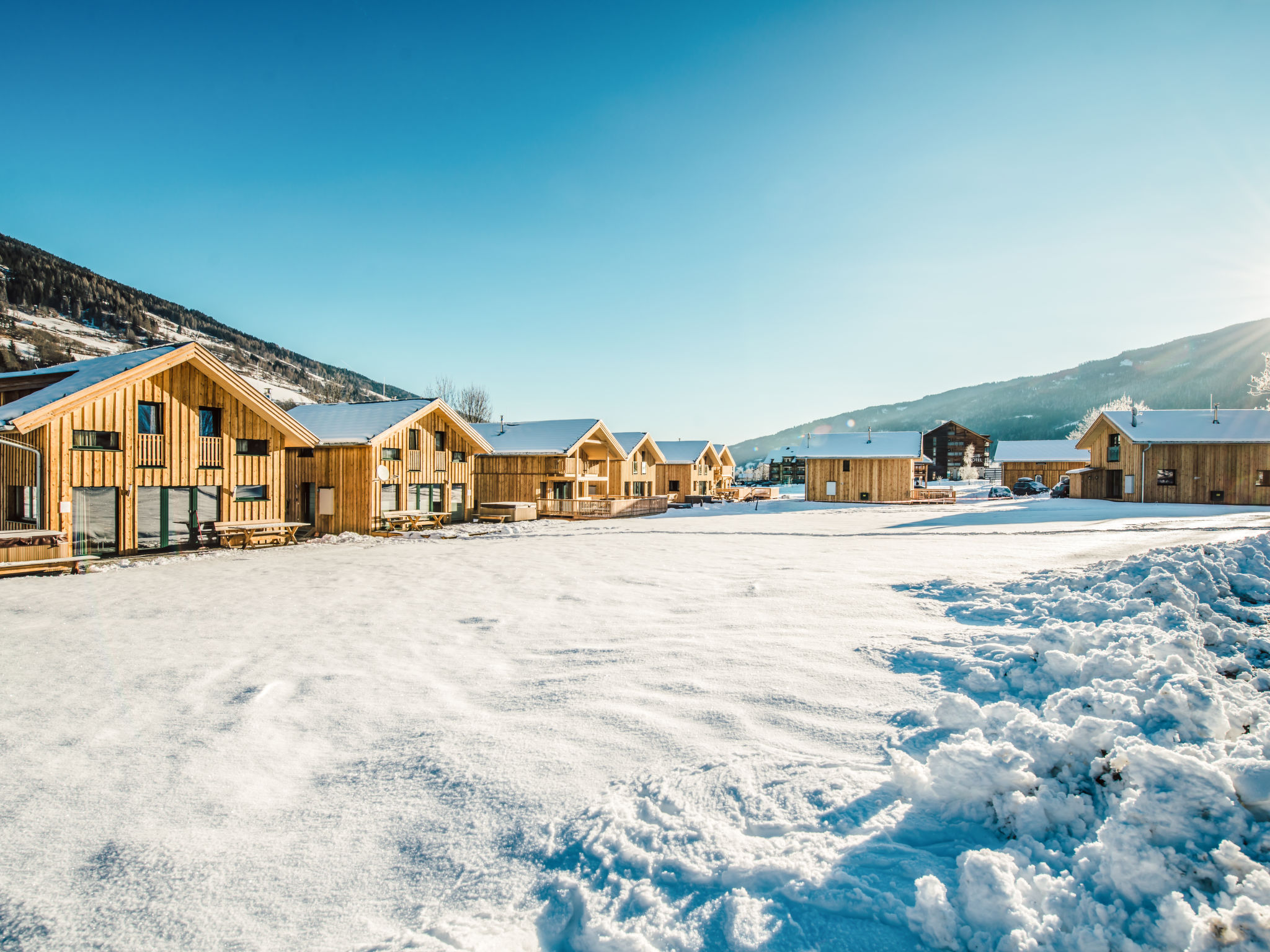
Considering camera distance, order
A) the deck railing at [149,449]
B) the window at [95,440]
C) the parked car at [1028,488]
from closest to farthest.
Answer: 1. the window at [95,440]
2. the deck railing at [149,449]
3. the parked car at [1028,488]

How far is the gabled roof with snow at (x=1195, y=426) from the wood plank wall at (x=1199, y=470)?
41 cm

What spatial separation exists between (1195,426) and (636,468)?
35.9m

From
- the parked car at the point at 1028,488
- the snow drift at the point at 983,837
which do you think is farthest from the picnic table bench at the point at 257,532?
the parked car at the point at 1028,488

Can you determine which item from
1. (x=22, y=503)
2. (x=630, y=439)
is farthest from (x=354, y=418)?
(x=630, y=439)

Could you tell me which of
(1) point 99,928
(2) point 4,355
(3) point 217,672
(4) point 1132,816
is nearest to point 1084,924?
(4) point 1132,816

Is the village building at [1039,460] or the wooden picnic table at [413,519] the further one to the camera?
the village building at [1039,460]

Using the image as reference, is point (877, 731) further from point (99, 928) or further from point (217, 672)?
point (217, 672)

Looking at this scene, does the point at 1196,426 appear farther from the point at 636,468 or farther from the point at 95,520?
the point at 95,520

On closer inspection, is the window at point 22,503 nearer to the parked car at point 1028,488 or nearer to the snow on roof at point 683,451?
the snow on roof at point 683,451

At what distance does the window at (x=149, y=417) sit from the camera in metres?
18.8

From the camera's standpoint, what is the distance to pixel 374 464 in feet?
85.5

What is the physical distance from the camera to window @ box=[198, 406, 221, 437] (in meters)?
20.5

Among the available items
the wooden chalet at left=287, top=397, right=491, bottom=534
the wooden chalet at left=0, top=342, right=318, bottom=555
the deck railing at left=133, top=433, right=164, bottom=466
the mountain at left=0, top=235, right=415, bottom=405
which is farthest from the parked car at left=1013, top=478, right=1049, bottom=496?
the mountain at left=0, top=235, right=415, bottom=405

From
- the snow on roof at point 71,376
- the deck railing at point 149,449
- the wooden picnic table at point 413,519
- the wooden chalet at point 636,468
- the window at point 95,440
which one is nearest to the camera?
the snow on roof at point 71,376
